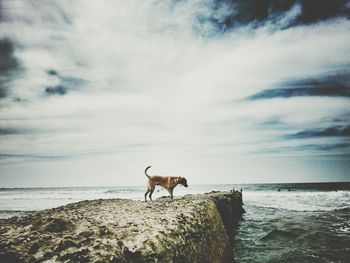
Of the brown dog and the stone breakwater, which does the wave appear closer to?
the brown dog

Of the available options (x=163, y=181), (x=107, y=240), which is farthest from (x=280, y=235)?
(x=107, y=240)

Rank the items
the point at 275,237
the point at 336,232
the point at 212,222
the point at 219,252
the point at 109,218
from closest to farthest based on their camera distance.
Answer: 1. the point at 109,218
2. the point at 219,252
3. the point at 212,222
4. the point at 275,237
5. the point at 336,232

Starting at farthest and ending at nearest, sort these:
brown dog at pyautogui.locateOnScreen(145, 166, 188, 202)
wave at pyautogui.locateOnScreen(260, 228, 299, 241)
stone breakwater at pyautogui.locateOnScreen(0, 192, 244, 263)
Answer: wave at pyautogui.locateOnScreen(260, 228, 299, 241), brown dog at pyautogui.locateOnScreen(145, 166, 188, 202), stone breakwater at pyautogui.locateOnScreen(0, 192, 244, 263)

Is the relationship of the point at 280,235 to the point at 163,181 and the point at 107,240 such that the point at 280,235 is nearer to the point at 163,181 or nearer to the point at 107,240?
the point at 163,181

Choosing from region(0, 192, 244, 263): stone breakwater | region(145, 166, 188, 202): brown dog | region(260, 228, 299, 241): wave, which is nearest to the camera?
region(0, 192, 244, 263): stone breakwater

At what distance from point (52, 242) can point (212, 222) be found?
4.32 m

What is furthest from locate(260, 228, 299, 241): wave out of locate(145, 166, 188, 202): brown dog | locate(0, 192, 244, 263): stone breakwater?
locate(0, 192, 244, 263): stone breakwater

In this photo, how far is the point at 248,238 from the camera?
12.1 meters

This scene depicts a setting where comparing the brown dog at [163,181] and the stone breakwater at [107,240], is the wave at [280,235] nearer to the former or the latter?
the brown dog at [163,181]

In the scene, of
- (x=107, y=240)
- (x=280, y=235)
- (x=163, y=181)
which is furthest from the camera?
(x=280, y=235)

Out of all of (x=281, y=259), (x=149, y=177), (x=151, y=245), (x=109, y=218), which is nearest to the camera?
(x=151, y=245)

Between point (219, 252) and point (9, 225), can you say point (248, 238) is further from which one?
point (9, 225)

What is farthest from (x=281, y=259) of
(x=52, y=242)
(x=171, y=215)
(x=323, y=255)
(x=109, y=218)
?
(x=52, y=242)

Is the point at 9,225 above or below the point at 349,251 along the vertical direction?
above
